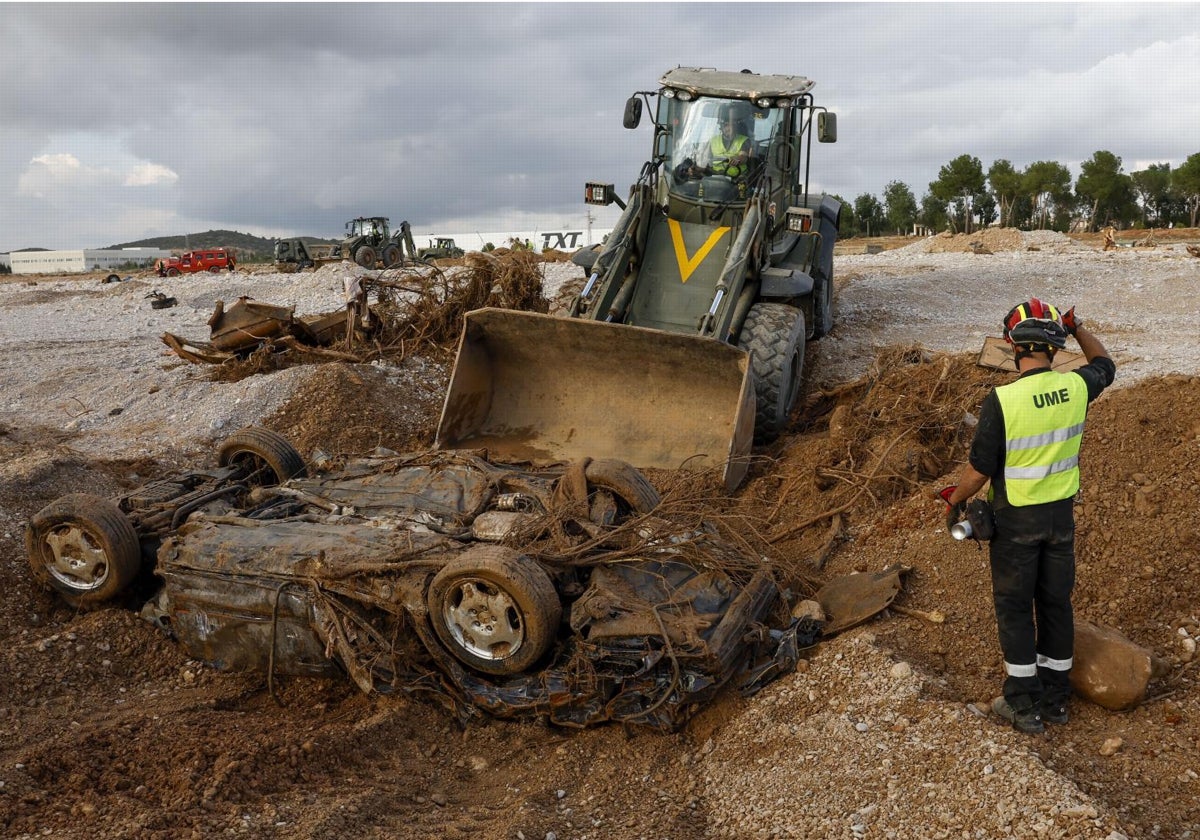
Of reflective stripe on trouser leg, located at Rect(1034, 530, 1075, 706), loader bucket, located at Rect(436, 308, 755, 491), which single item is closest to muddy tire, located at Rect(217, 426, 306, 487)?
loader bucket, located at Rect(436, 308, 755, 491)

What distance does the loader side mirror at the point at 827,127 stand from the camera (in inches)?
346

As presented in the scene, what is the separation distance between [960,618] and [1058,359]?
383 cm

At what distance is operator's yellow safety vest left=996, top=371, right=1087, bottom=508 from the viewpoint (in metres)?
3.90

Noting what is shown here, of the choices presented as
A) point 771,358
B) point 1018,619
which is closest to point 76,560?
point 1018,619

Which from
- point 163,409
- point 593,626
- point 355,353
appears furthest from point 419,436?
point 593,626

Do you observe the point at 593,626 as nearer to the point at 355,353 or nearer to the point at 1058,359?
the point at 1058,359

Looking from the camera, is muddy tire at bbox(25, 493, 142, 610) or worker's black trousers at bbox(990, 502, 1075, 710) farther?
muddy tire at bbox(25, 493, 142, 610)

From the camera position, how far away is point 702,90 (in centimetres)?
885

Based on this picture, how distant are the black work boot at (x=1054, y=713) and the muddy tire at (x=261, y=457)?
14.7 feet

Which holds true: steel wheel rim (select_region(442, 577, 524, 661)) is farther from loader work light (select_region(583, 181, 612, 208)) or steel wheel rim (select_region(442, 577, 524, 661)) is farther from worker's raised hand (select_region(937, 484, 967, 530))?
loader work light (select_region(583, 181, 612, 208))

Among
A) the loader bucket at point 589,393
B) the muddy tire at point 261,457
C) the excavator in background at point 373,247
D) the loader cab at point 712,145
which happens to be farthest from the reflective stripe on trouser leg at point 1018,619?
the excavator in background at point 373,247

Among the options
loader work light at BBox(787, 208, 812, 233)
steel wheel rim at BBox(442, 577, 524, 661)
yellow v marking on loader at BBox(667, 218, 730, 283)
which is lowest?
steel wheel rim at BBox(442, 577, 524, 661)

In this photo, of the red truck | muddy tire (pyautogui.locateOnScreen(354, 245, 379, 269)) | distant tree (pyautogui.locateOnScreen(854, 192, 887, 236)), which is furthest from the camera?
distant tree (pyautogui.locateOnScreen(854, 192, 887, 236))

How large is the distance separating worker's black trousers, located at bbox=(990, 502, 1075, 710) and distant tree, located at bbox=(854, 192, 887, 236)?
49378 mm
